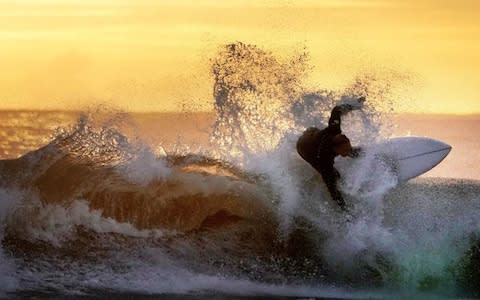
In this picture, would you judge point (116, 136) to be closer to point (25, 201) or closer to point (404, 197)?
point (25, 201)

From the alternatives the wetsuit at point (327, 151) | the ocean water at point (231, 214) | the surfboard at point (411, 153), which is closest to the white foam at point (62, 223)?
the ocean water at point (231, 214)

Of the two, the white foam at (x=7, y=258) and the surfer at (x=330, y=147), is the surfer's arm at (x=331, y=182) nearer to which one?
the surfer at (x=330, y=147)

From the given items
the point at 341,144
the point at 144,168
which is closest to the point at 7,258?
the point at 144,168

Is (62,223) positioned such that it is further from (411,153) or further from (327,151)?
(411,153)

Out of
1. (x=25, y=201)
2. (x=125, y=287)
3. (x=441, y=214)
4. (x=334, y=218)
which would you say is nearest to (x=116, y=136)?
(x=25, y=201)

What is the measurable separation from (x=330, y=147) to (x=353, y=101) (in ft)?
4.79

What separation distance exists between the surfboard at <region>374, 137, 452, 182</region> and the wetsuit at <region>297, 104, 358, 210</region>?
1.19 meters

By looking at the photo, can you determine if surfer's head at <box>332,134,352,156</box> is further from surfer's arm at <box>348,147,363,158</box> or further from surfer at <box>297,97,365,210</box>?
surfer's arm at <box>348,147,363,158</box>

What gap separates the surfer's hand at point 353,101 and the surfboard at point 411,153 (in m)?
0.75

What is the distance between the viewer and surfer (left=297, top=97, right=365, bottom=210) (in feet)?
47.0

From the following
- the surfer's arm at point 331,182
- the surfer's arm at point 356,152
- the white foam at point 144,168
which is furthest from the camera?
the white foam at point 144,168

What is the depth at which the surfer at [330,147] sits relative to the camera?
14336mm

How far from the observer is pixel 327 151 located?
14.4m

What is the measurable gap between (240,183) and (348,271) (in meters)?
1.99
